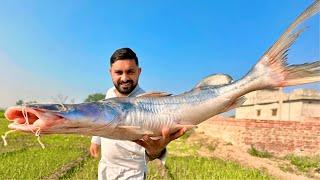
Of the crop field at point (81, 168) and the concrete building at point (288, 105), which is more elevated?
the concrete building at point (288, 105)

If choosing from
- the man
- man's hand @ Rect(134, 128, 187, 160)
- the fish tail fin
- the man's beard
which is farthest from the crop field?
the fish tail fin

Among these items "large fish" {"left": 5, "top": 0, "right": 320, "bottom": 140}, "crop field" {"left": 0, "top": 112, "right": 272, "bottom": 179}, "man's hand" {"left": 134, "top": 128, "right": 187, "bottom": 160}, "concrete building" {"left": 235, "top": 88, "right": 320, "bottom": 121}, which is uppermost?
"concrete building" {"left": 235, "top": 88, "right": 320, "bottom": 121}

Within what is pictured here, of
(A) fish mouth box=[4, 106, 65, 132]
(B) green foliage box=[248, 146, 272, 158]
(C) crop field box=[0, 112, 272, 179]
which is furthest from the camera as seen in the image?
(B) green foliage box=[248, 146, 272, 158]

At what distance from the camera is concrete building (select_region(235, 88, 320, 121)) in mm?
23625

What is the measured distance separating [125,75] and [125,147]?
0.60 m

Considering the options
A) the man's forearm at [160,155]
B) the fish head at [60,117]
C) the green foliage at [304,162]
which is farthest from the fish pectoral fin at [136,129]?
the green foliage at [304,162]

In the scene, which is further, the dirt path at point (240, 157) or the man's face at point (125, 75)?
the dirt path at point (240, 157)

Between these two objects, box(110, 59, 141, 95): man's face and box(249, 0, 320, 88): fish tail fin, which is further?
box(110, 59, 141, 95): man's face

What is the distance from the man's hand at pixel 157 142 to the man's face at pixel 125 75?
52 cm

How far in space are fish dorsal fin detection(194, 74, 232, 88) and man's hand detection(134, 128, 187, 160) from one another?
13.3 inches

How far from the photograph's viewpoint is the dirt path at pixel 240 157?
46.0ft

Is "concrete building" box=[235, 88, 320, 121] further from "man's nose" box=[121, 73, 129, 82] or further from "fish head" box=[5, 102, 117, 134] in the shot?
"fish head" box=[5, 102, 117, 134]

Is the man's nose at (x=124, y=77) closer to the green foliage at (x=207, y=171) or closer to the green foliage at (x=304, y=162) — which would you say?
the green foliage at (x=207, y=171)

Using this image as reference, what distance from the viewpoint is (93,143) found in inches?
177
